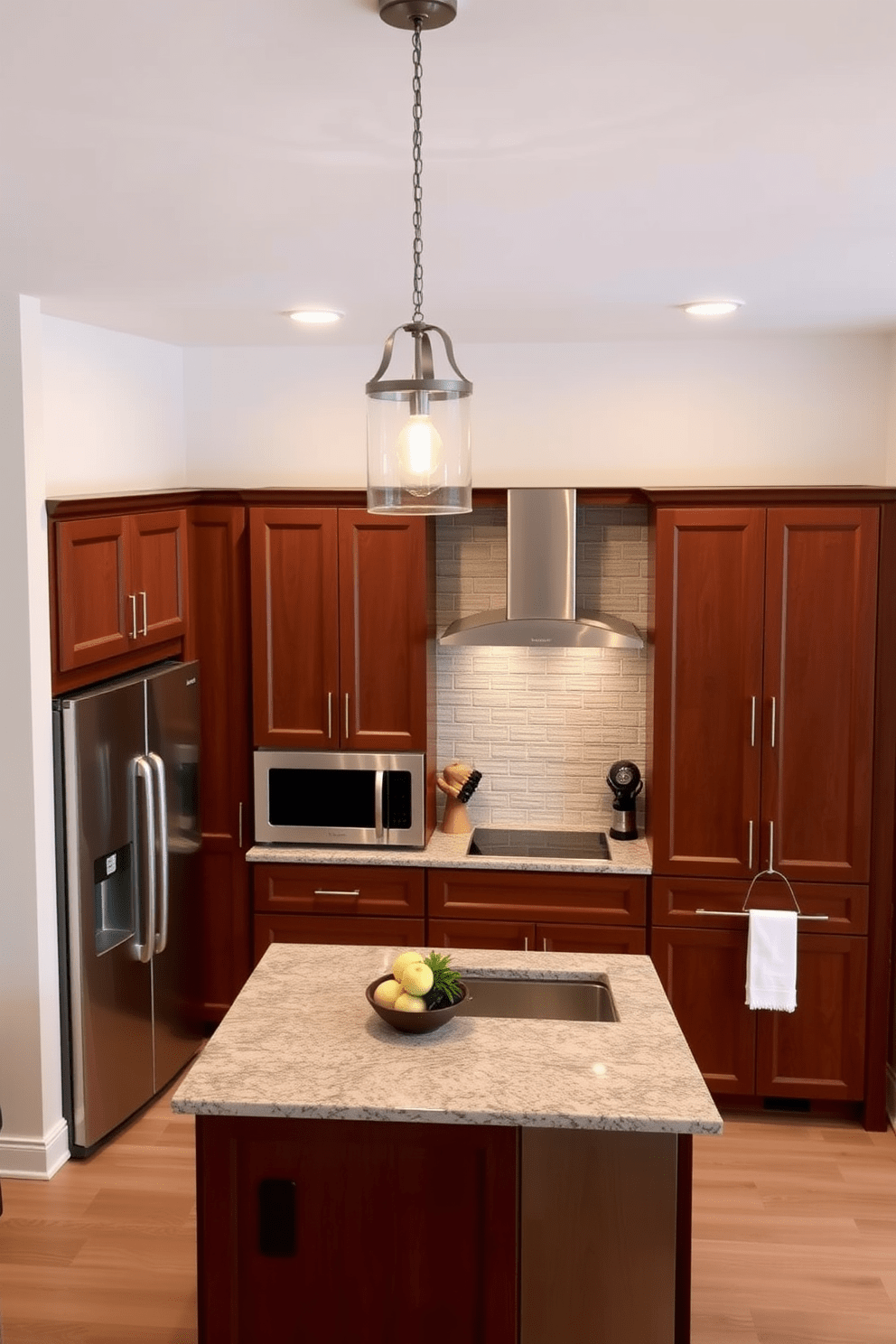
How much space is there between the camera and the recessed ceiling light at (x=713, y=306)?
4.04 metres

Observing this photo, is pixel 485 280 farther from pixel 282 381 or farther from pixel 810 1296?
pixel 810 1296

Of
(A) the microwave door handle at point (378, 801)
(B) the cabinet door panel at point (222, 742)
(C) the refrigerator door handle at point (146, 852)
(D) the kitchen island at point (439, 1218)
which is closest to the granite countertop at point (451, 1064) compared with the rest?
(D) the kitchen island at point (439, 1218)

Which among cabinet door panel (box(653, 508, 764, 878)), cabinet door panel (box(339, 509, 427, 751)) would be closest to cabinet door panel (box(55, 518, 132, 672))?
cabinet door panel (box(339, 509, 427, 751))

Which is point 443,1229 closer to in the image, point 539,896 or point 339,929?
point 539,896

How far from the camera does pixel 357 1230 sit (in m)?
2.93

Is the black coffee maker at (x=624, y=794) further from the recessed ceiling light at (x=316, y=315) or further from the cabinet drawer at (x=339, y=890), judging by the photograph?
the recessed ceiling light at (x=316, y=315)

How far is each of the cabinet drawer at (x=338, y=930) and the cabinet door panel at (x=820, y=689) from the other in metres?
1.39

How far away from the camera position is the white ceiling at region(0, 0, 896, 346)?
171 centimetres

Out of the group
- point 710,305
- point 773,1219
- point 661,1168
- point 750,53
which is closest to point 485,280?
point 710,305

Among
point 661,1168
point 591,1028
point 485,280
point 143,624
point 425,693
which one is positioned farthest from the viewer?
point 425,693

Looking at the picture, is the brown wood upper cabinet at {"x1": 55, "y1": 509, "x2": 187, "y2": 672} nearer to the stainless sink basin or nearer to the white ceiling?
the white ceiling

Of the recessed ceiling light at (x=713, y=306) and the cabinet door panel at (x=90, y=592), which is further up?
the recessed ceiling light at (x=713, y=306)

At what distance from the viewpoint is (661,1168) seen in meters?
2.92

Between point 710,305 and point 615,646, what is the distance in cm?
130
